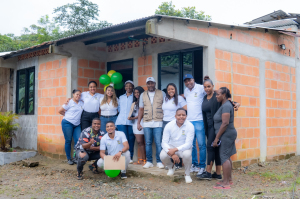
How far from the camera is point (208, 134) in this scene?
584 centimetres

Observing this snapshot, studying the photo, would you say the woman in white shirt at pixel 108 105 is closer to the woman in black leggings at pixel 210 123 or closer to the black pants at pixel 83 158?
the black pants at pixel 83 158

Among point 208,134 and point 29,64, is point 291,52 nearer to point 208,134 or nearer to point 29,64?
point 208,134

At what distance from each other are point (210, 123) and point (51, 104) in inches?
188

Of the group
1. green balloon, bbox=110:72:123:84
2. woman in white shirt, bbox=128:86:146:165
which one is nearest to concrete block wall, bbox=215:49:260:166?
woman in white shirt, bbox=128:86:146:165

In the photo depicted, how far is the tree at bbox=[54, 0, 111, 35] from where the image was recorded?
2459 centimetres

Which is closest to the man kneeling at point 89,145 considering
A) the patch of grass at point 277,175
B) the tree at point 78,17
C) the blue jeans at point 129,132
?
the blue jeans at point 129,132

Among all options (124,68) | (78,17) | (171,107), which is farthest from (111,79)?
(78,17)

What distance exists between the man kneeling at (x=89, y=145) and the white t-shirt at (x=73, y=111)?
1.36 metres

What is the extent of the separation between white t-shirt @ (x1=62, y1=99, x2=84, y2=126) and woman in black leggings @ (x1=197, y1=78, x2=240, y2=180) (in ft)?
9.82

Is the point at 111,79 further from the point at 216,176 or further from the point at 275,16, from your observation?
the point at 275,16

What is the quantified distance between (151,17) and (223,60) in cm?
204

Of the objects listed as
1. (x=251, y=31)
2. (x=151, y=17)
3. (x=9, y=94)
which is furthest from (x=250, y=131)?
(x=9, y=94)

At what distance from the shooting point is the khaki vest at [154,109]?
650cm

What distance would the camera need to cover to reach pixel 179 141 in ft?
18.7
